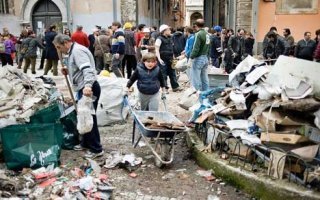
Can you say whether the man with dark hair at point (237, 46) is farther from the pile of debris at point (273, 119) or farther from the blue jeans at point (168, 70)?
the pile of debris at point (273, 119)

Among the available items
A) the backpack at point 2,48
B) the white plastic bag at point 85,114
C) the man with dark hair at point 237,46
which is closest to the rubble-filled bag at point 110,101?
the white plastic bag at point 85,114

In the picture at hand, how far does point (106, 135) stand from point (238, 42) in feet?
27.4

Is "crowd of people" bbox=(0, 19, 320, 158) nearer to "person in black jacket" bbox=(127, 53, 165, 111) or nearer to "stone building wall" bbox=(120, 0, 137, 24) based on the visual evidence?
"person in black jacket" bbox=(127, 53, 165, 111)

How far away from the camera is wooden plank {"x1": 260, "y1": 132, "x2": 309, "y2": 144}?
4605 millimetres

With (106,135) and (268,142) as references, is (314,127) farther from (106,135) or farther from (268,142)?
(106,135)

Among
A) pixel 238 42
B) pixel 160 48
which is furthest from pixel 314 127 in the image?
pixel 238 42

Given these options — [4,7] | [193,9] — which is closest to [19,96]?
[4,7]

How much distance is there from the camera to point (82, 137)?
233 inches

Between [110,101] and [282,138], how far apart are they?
3465 millimetres

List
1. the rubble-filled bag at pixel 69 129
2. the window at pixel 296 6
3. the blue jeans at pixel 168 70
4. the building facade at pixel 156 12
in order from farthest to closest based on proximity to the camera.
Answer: the building facade at pixel 156 12 → the window at pixel 296 6 → the blue jeans at pixel 168 70 → the rubble-filled bag at pixel 69 129

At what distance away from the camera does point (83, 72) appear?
5.33 metres

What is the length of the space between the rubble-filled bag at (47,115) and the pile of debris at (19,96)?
0.08m

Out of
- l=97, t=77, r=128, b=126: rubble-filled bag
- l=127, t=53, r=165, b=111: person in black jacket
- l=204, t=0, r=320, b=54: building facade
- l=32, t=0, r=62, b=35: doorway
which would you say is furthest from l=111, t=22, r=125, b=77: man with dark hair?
l=32, t=0, r=62, b=35: doorway

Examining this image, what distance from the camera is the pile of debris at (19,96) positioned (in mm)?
5543
